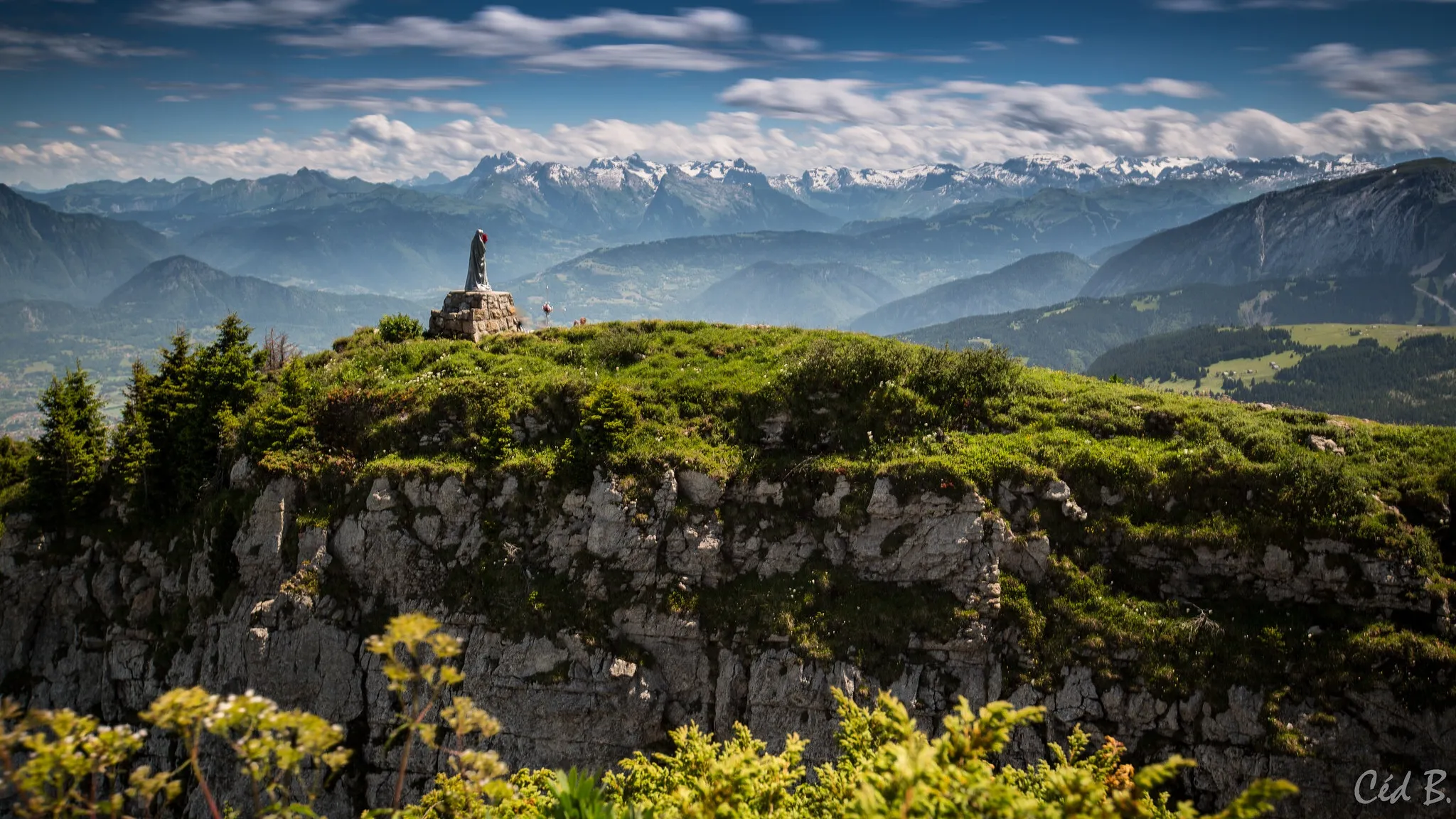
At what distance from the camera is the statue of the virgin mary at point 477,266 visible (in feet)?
125

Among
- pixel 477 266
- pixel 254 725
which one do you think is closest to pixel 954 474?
pixel 254 725

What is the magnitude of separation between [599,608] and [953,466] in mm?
13134

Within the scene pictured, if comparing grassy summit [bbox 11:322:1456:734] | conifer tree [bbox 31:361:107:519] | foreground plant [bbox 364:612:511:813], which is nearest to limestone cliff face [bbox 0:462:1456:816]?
grassy summit [bbox 11:322:1456:734]

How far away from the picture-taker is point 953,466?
25.8 metres

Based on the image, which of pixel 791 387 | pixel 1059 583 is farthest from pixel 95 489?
pixel 1059 583

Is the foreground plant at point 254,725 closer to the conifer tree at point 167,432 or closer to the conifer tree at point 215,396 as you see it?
the conifer tree at point 215,396

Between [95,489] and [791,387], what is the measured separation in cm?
3082

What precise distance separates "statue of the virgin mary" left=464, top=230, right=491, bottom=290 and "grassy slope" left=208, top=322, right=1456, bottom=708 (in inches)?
252

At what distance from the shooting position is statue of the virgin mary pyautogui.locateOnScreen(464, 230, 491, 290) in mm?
38097

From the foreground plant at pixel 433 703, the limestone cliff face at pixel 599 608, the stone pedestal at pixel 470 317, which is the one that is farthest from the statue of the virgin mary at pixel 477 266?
the foreground plant at pixel 433 703

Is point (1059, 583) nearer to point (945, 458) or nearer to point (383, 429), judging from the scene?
point (945, 458)

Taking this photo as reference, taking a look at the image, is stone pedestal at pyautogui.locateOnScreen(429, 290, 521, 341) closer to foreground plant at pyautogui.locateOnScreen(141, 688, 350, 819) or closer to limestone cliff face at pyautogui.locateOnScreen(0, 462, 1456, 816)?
limestone cliff face at pyautogui.locateOnScreen(0, 462, 1456, 816)

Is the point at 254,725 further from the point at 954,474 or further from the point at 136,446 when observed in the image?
the point at 136,446

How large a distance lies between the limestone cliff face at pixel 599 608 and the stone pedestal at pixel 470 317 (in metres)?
11.7
